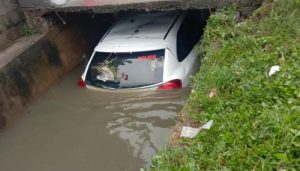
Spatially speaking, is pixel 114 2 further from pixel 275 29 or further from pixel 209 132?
pixel 209 132

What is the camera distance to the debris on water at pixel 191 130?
3548mm

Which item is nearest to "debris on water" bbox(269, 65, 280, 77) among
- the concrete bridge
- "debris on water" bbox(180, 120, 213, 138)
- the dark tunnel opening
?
"debris on water" bbox(180, 120, 213, 138)

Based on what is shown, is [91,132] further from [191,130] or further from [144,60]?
[191,130]

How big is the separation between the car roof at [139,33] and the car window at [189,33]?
25 centimetres

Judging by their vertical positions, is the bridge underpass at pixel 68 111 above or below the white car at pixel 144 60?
below

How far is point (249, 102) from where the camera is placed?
11.9 ft

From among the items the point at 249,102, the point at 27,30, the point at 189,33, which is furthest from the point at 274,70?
the point at 27,30

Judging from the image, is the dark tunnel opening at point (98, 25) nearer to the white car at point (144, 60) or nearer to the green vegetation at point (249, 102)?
the white car at point (144, 60)

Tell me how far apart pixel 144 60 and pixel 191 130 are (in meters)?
2.78

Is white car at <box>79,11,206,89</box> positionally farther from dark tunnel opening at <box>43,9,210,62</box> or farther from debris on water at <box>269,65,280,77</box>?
debris on water at <box>269,65,280,77</box>

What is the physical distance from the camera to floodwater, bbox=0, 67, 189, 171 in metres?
5.56

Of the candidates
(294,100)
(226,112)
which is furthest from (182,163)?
(294,100)

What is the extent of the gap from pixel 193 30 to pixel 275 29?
274 cm

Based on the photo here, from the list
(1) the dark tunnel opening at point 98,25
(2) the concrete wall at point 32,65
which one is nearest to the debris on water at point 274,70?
(1) the dark tunnel opening at point 98,25
